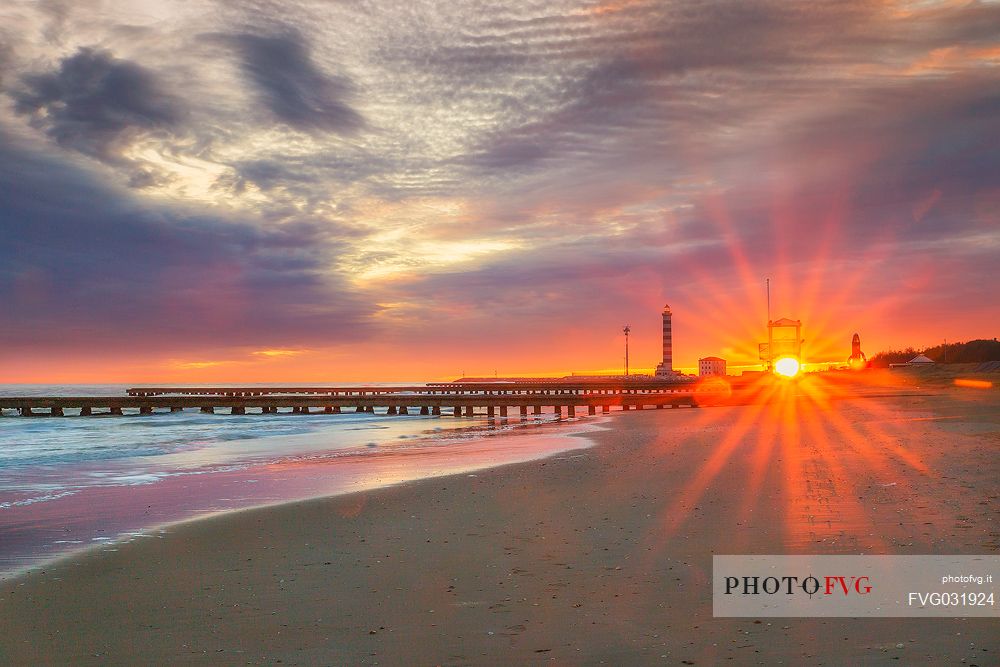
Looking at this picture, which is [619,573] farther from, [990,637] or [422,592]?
[990,637]

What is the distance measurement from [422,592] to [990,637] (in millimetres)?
4064

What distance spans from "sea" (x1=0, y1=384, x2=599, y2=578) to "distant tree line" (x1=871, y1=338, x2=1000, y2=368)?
9498 centimetres

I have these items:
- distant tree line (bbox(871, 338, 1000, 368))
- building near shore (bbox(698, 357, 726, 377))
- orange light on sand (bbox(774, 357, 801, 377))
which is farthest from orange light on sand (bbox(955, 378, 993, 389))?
building near shore (bbox(698, 357, 726, 377))

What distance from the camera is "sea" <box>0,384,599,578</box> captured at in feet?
33.6

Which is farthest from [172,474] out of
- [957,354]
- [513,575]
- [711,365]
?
[711,365]

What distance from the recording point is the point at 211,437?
1398 inches

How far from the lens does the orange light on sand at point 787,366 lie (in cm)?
11962

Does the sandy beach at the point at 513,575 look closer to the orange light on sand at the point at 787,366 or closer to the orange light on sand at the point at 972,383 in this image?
the orange light on sand at the point at 972,383

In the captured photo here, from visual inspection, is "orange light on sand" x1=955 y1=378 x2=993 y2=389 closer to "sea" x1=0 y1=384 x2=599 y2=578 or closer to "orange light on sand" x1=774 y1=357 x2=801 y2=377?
"sea" x1=0 y1=384 x2=599 y2=578

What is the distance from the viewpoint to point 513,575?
6734mm

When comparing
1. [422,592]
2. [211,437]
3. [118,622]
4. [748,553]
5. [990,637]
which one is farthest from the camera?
[211,437]

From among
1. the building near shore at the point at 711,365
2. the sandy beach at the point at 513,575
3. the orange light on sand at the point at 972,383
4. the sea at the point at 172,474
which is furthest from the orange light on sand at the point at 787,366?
the sandy beach at the point at 513,575

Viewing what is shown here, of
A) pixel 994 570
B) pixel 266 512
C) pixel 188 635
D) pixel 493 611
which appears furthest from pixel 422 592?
pixel 266 512

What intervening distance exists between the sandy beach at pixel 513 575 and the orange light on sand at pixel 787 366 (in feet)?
369
